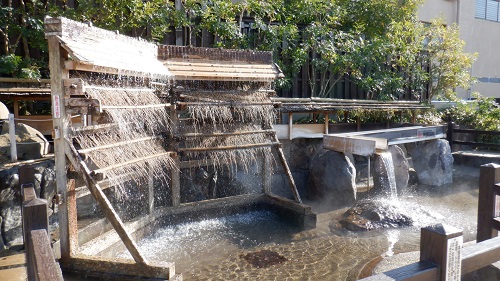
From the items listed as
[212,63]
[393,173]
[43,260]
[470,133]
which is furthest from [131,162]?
[470,133]

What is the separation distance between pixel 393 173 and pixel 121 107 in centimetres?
720

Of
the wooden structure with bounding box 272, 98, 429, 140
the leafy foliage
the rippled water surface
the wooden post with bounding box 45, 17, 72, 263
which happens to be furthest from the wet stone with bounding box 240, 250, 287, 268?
the leafy foliage

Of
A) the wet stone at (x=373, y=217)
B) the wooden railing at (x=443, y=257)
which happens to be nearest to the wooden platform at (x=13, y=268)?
the wooden railing at (x=443, y=257)

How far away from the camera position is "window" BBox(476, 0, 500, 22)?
21.1 metres

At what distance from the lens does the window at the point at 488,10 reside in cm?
2114

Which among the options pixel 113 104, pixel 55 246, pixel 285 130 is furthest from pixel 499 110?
pixel 55 246

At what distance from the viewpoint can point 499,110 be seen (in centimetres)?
1499

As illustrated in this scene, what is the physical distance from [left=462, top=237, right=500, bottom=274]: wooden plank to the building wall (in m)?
17.2

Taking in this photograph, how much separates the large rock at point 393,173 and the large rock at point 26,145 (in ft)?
25.2

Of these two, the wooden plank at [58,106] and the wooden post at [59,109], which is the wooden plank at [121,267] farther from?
the wooden plank at [58,106]

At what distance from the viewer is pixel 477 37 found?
20.7m

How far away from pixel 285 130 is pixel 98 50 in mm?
5834

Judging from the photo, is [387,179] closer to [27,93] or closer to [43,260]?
[27,93]

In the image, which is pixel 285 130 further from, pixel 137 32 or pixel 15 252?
pixel 15 252
